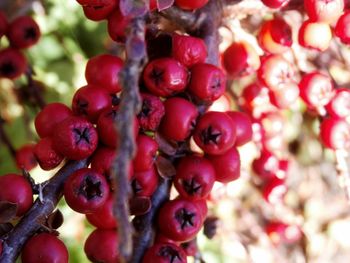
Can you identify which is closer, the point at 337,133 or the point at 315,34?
Result: the point at 315,34

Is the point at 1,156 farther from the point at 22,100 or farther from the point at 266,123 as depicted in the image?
the point at 266,123

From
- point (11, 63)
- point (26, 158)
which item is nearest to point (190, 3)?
point (11, 63)

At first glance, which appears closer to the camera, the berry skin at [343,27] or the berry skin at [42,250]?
the berry skin at [42,250]

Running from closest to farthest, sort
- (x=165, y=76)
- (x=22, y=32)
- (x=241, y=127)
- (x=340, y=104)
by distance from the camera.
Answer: (x=165, y=76) → (x=241, y=127) → (x=340, y=104) → (x=22, y=32)

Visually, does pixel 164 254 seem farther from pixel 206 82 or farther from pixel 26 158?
pixel 26 158

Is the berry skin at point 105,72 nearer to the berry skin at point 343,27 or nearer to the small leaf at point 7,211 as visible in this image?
the small leaf at point 7,211

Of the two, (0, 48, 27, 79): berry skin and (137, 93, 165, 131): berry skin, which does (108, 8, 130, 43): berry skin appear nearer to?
(137, 93, 165, 131): berry skin

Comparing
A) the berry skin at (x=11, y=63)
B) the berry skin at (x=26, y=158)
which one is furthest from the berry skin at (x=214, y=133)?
the berry skin at (x=26, y=158)
